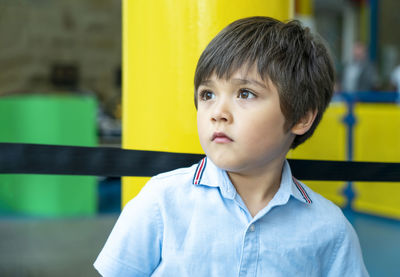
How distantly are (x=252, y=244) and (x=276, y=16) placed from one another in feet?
2.31

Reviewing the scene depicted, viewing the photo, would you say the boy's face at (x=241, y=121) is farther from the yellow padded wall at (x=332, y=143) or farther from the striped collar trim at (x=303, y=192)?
the yellow padded wall at (x=332, y=143)

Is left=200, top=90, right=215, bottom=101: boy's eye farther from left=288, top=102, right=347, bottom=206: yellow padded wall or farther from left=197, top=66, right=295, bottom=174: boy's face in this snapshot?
left=288, top=102, right=347, bottom=206: yellow padded wall

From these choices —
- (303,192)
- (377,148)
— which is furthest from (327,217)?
(377,148)

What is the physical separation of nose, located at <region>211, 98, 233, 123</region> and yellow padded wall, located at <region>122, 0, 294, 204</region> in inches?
14.8

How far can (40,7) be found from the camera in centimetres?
745

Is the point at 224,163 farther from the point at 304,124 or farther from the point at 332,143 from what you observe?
the point at 332,143

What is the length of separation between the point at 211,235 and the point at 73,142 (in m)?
3.26

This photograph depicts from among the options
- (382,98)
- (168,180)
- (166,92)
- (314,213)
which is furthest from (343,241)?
(382,98)

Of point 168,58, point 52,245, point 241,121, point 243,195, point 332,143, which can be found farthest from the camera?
point 332,143

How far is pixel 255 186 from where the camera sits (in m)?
1.09

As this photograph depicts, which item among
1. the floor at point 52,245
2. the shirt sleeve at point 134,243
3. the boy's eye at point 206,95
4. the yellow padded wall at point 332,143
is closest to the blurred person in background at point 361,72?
the yellow padded wall at point 332,143

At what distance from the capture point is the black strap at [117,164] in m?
1.02

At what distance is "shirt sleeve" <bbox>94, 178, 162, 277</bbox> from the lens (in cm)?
98

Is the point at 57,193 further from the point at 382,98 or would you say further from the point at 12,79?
the point at 12,79
